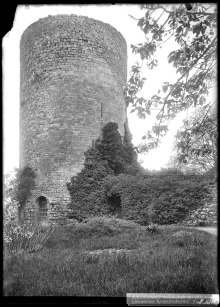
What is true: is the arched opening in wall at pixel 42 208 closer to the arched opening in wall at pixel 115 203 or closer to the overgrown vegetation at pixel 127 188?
the overgrown vegetation at pixel 127 188

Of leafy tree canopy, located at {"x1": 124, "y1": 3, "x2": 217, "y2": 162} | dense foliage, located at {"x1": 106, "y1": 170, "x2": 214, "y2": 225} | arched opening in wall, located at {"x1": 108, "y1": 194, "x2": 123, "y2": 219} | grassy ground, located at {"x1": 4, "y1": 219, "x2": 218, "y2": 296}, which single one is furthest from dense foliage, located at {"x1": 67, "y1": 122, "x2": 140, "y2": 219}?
leafy tree canopy, located at {"x1": 124, "y1": 3, "x2": 217, "y2": 162}

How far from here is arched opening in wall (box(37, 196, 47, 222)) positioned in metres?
14.3

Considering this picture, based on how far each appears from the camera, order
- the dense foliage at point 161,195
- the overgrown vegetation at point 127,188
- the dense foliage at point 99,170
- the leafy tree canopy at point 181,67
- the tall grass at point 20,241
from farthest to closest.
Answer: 1. the dense foliage at point 99,170
2. the overgrown vegetation at point 127,188
3. the dense foliage at point 161,195
4. the tall grass at point 20,241
5. the leafy tree canopy at point 181,67

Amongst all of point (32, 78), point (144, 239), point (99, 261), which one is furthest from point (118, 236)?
point (32, 78)

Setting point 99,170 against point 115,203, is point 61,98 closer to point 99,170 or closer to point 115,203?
point 99,170

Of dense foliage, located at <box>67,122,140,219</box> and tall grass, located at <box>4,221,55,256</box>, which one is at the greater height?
dense foliage, located at <box>67,122,140,219</box>

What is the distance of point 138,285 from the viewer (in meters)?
4.48

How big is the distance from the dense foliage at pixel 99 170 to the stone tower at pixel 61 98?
0.36 metres

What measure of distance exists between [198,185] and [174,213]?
144 centimetres

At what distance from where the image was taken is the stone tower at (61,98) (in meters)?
14.4

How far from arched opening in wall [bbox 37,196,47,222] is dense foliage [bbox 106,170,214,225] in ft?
10.1

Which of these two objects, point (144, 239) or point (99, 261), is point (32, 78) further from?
point (99, 261)

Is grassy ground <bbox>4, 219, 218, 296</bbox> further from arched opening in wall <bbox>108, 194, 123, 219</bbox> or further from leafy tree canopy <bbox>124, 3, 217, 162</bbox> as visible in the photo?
arched opening in wall <bbox>108, 194, 123, 219</bbox>

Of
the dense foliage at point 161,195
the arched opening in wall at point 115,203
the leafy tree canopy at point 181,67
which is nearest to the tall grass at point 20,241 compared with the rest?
the leafy tree canopy at point 181,67
